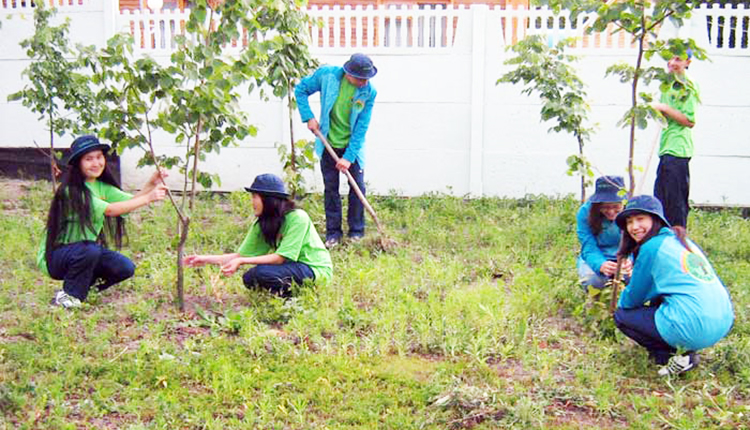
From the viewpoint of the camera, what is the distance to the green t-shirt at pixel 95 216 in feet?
17.3

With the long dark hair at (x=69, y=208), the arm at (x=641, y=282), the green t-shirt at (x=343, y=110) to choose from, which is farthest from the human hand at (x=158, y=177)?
the arm at (x=641, y=282)

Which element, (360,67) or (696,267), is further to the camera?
(360,67)

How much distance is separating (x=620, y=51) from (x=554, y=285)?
3.61 metres

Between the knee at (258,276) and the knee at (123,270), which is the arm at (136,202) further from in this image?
the knee at (258,276)

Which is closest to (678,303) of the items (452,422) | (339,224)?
(452,422)

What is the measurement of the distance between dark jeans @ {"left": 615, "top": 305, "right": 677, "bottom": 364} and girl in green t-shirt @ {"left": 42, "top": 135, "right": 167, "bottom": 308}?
2890mm

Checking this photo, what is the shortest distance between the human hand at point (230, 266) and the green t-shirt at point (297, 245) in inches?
12.1

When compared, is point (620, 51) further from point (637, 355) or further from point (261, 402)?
point (261, 402)

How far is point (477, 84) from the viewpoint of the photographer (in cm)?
859

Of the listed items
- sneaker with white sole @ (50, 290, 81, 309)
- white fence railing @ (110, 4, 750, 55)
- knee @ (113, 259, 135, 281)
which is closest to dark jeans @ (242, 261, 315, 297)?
knee @ (113, 259, 135, 281)

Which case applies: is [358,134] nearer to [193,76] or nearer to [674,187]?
[193,76]

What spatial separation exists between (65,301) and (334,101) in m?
2.84

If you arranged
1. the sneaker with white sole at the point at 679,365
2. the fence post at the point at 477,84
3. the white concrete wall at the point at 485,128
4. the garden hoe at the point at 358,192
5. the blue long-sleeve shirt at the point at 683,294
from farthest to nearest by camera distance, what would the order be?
the fence post at the point at 477,84 < the white concrete wall at the point at 485,128 < the garden hoe at the point at 358,192 < the sneaker with white sole at the point at 679,365 < the blue long-sleeve shirt at the point at 683,294

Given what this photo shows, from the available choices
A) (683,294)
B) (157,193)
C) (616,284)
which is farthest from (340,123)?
(683,294)
